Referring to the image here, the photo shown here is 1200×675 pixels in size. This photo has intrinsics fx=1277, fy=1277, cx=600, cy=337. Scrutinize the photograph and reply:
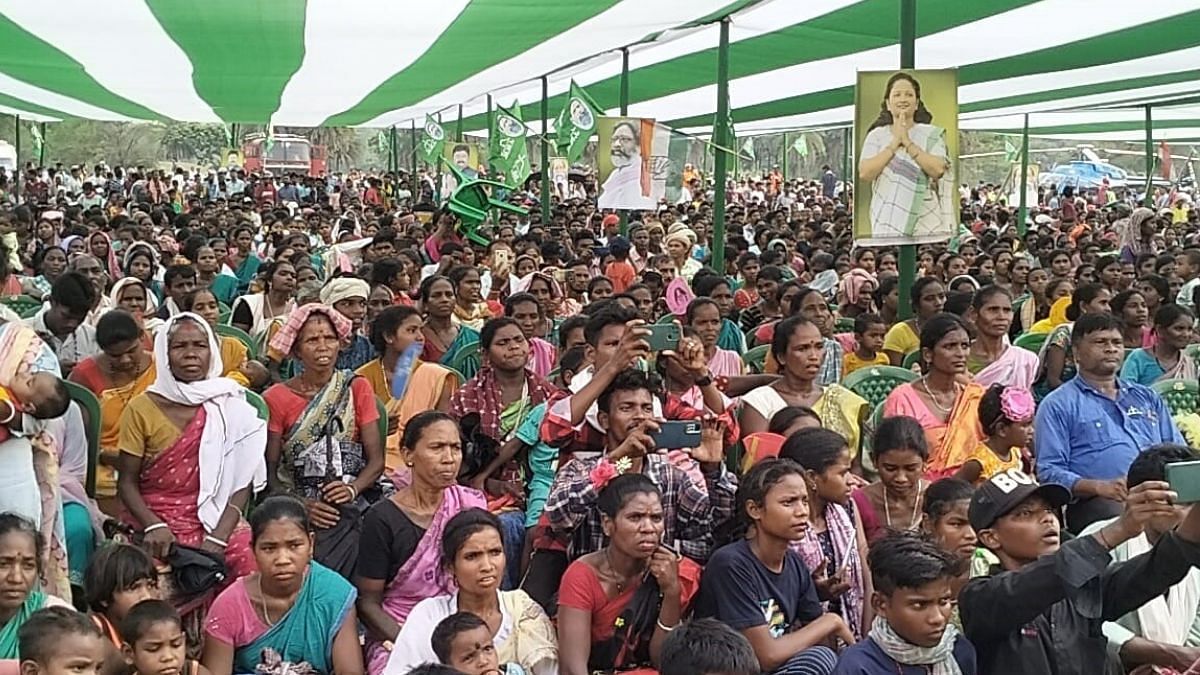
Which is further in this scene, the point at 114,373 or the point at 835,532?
the point at 114,373

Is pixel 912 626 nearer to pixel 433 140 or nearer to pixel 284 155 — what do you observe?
pixel 433 140

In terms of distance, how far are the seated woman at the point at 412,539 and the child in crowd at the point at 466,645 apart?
0.56 m

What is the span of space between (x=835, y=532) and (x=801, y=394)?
56.3 inches

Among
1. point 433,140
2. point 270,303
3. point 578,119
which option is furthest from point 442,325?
point 433,140

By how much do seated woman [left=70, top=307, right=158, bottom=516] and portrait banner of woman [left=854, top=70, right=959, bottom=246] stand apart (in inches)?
136

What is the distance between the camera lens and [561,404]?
4.23 metres

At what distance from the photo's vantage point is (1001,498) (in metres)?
3.12

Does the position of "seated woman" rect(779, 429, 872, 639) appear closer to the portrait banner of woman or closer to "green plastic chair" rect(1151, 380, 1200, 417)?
"green plastic chair" rect(1151, 380, 1200, 417)

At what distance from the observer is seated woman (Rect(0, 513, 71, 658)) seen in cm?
325

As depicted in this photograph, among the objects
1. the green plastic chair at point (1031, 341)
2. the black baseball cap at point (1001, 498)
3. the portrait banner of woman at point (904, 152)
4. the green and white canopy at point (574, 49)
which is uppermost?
the green and white canopy at point (574, 49)

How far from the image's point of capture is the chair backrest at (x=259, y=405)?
470 centimetres

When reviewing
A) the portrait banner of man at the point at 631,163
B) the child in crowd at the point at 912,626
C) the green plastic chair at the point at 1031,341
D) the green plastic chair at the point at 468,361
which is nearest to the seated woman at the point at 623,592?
the child in crowd at the point at 912,626

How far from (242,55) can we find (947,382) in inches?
265

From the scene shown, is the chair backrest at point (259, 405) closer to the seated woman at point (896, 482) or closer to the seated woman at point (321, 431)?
the seated woman at point (321, 431)
